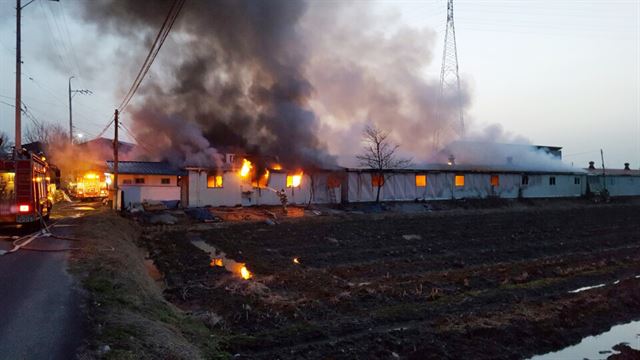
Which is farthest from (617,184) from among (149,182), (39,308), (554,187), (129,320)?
(39,308)

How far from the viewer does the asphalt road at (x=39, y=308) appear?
5824 mm

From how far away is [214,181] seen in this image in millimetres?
30297

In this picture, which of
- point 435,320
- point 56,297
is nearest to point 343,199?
point 435,320

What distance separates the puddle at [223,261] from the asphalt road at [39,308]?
4660 mm

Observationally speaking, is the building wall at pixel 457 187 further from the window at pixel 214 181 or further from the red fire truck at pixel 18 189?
the red fire truck at pixel 18 189

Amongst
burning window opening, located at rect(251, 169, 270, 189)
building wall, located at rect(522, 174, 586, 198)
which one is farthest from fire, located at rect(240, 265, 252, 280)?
building wall, located at rect(522, 174, 586, 198)

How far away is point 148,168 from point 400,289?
Result: 24.2 metres

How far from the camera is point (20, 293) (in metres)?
8.30

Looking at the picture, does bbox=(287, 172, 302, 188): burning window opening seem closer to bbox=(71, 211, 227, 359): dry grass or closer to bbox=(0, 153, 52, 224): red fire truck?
bbox=(0, 153, 52, 224): red fire truck

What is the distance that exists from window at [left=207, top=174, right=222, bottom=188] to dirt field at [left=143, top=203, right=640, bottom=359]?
23.8 feet

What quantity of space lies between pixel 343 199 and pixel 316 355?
88.4ft

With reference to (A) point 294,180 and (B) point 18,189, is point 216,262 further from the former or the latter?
(A) point 294,180

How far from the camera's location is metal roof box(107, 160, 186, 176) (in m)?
30.8

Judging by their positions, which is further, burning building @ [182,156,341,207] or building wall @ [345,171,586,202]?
building wall @ [345,171,586,202]
